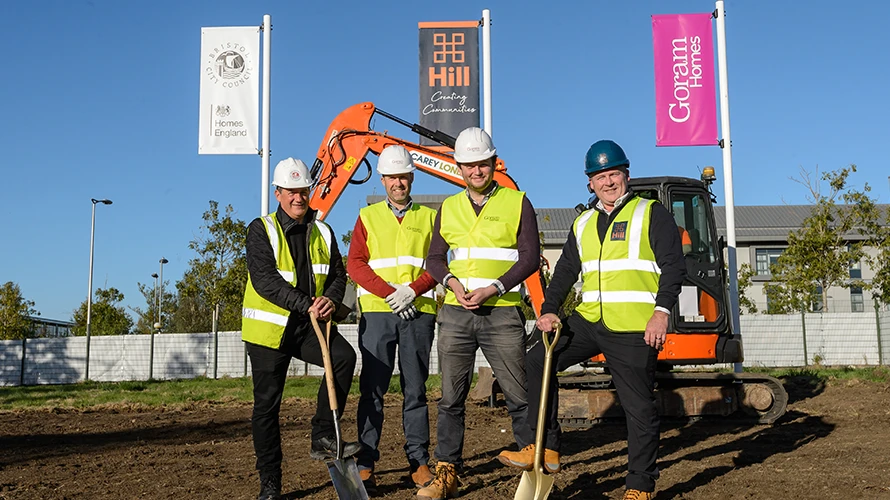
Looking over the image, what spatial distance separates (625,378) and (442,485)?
53.7 inches

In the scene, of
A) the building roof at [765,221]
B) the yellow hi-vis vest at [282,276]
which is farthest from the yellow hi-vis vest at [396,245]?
the building roof at [765,221]

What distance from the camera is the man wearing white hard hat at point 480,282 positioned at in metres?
5.53

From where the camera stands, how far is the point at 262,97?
14297 millimetres

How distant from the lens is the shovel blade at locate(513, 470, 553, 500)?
194 inches

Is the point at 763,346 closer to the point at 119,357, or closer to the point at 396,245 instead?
the point at 119,357

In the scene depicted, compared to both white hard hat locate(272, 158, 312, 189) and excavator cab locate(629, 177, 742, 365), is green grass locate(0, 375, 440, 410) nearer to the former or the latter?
excavator cab locate(629, 177, 742, 365)

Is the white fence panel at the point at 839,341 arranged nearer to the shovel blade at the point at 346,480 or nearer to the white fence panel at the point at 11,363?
the shovel blade at the point at 346,480

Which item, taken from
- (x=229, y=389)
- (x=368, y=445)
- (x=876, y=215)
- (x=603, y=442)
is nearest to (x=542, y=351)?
(x=368, y=445)

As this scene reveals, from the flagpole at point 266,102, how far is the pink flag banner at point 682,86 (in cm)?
650

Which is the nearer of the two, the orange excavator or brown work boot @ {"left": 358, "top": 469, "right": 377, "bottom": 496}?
brown work boot @ {"left": 358, "top": 469, "right": 377, "bottom": 496}

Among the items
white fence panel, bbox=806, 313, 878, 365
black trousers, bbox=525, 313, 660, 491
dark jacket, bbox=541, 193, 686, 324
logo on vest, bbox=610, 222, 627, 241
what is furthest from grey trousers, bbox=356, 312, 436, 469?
white fence panel, bbox=806, 313, 878, 365

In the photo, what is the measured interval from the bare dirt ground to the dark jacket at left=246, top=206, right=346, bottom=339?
128 centimetres

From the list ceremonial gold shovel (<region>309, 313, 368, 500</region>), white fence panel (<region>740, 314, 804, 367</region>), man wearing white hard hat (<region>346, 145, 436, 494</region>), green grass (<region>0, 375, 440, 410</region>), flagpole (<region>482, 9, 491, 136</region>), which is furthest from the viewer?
white fence panel (<region>740, 314, 804, 367</region>)

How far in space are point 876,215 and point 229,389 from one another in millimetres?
23222
